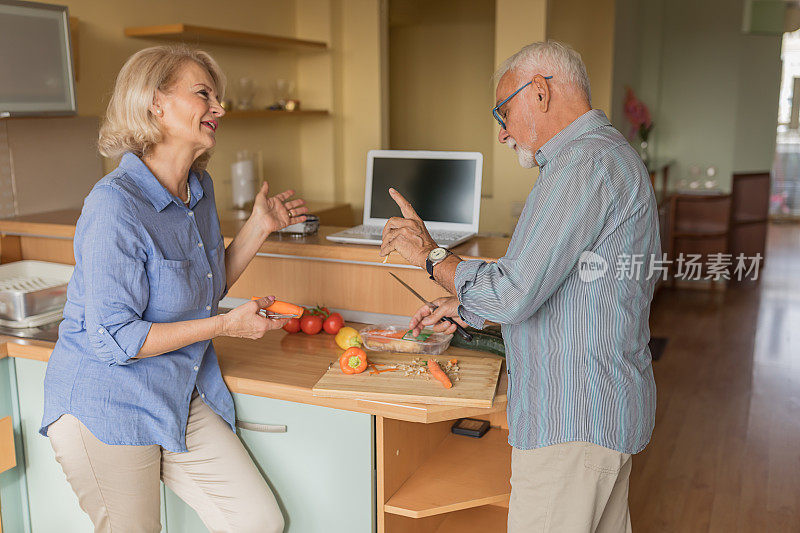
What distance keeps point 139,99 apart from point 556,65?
0.91m

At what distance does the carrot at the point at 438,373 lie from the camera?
5.71 ft

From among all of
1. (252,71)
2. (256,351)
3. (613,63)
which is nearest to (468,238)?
(256,351)

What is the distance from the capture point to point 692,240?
6.36 m

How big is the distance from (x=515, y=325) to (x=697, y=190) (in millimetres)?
5468

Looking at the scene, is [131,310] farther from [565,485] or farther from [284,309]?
[565,485]

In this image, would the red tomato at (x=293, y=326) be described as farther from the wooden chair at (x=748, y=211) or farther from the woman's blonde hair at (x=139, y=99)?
the wooden chair at (x=748, y=211)

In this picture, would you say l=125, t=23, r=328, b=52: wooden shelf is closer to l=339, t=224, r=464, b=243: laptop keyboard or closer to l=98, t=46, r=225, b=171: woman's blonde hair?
l=339, t=224, r=464, b=243: laptop keyboard

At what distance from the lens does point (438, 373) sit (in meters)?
1.78

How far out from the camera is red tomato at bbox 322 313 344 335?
2.20 m

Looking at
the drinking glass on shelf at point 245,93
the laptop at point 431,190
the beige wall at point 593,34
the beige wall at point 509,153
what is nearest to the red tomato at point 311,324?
the laptop at point 431,190

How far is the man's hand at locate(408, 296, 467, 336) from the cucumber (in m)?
0.12

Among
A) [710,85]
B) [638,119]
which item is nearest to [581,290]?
[638,119]

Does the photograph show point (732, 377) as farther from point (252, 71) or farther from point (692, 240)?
point (252, 71)

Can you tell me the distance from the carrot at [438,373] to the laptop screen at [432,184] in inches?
26.1
